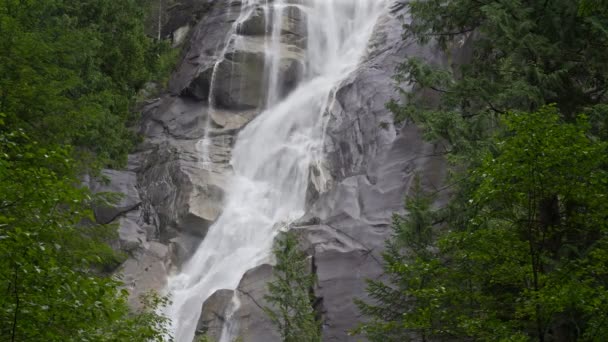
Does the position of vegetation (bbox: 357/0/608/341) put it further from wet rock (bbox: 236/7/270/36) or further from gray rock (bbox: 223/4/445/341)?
wet rock (bbox: 236/7/270/36)

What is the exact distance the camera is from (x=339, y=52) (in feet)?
108

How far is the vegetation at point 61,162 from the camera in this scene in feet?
18.4

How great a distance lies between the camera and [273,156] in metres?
27.6

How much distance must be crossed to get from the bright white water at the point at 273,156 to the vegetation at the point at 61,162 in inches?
140

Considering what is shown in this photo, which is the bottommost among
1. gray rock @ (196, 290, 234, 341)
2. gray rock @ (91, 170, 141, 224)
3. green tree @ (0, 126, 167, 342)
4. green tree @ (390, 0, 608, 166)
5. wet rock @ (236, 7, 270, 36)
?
gray rock @ (196, 290, 234, 341)

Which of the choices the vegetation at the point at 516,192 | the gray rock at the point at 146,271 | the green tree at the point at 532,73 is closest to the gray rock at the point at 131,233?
the gray rock at the point at 146,271

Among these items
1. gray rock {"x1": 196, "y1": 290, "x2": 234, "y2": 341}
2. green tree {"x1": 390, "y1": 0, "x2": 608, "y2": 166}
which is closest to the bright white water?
gray rock {"x1": 196, "y1": 290, "x2": 234, "y2": 341}

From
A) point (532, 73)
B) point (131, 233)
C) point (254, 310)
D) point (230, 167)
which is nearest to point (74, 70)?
point (131, 233)

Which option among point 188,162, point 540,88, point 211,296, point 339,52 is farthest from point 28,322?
point 339,52

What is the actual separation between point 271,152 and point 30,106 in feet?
51.0

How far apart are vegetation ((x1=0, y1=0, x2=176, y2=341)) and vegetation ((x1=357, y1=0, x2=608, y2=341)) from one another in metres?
3.94

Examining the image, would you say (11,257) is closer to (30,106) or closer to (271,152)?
(30,106)

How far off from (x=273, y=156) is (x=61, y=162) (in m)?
20.9

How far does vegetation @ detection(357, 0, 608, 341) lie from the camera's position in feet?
23.8
